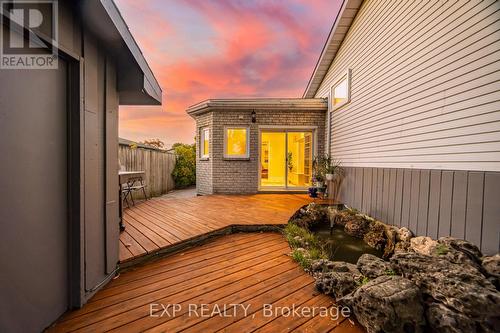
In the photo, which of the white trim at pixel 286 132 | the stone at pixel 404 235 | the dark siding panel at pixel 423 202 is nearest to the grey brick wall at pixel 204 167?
the white trim at pixel 286 132

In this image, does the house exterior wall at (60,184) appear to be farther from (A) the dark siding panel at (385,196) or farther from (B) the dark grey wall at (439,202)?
(A) the dark siding panel at (385,196)

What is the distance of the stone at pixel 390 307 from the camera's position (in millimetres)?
1414

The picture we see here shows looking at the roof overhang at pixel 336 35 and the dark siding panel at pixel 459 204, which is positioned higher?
the roof overhang at pixel 336 35

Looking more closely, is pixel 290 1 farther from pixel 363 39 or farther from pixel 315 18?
pixel 363 39

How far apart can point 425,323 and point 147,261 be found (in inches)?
109

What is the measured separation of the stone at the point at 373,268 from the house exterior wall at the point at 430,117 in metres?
1.08

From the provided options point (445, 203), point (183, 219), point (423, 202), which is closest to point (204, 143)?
point (183, 219)

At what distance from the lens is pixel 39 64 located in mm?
1431

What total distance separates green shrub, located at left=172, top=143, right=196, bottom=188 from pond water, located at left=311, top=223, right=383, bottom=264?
24.8ft

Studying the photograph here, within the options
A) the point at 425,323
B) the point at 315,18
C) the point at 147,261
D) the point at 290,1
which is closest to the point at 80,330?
the point at 147,261

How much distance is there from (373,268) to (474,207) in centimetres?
134

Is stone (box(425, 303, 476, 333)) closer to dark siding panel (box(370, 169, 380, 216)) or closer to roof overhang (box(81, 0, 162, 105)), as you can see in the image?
dark siding panel (box(370, 169, 380, 216))

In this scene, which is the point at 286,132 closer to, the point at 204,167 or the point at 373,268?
the point at 204,167

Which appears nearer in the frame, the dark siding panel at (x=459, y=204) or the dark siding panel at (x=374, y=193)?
the dark siding panel at (x=459, y=204)
